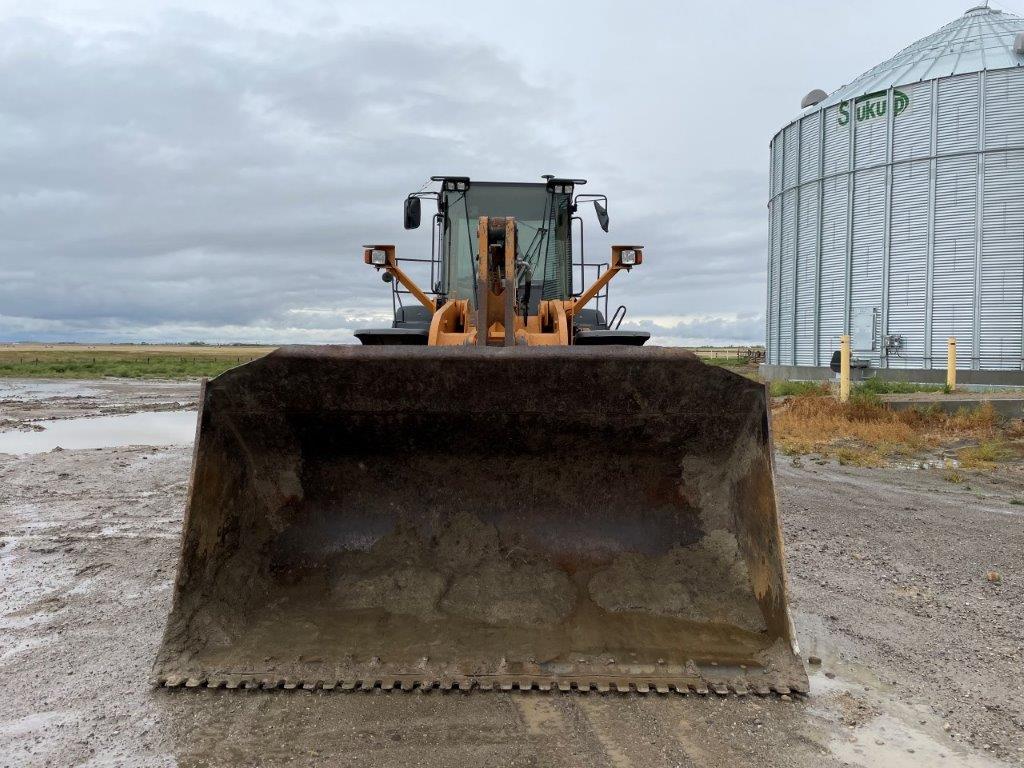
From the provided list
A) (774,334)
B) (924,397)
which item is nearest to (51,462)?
(924,397)

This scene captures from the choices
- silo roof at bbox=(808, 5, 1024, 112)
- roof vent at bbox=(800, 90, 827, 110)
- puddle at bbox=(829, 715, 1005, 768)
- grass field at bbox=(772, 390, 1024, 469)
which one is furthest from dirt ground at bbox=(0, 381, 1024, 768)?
roof vent at bbox=(800, 90, 827, 110)

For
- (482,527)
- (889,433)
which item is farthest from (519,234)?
(889,433)

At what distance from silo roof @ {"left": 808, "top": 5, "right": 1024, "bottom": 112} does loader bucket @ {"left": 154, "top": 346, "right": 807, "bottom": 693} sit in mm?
19210

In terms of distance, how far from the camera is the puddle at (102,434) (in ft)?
36.4

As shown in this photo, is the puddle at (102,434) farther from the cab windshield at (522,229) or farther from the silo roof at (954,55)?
the silo roof at (954,55)

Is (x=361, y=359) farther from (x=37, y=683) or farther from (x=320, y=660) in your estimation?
(x=37, y=683)

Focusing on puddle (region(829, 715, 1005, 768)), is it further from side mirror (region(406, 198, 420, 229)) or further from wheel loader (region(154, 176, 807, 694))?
side mirror (region(406, 198, 420, 229))

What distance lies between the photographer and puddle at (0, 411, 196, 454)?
11.1 m

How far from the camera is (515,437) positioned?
11.9 feet

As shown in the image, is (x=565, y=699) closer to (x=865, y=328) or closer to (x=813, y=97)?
(x=865, y=328)

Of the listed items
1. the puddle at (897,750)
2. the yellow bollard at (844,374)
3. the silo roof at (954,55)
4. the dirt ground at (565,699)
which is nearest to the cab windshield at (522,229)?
the dirt ground at (565,699)

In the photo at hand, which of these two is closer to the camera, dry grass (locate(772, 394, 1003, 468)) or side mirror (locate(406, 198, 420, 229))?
side mirror (locate(406, 198, 420, 229))

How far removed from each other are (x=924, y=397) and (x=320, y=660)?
13.3m

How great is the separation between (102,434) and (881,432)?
13.1 metres
